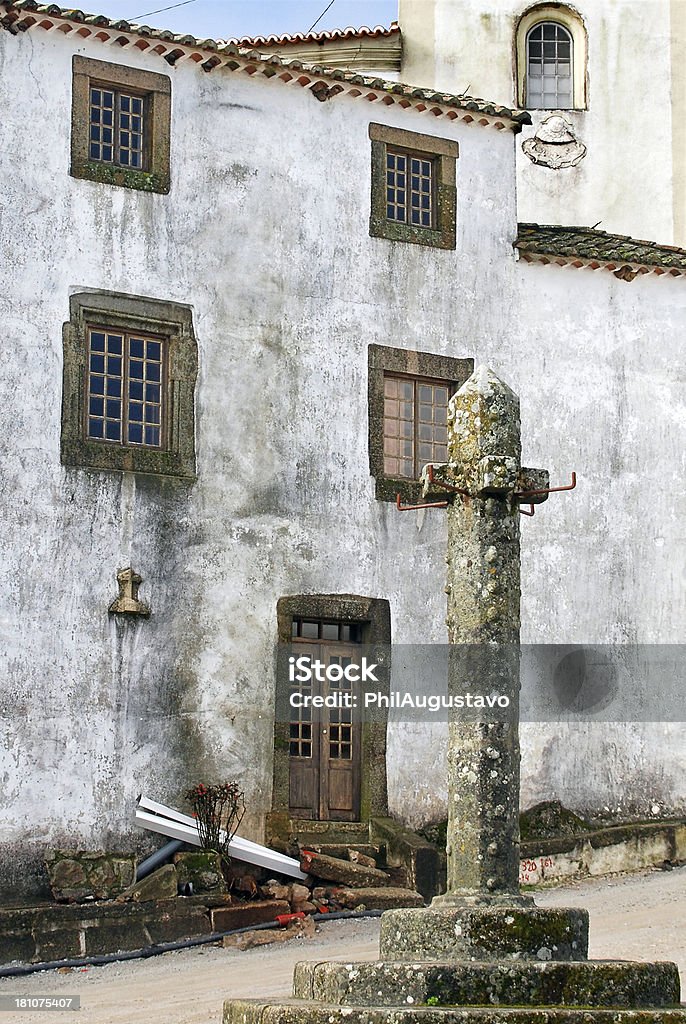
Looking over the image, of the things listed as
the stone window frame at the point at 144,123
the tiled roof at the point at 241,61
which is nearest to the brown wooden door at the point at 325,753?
the stone window frame at the point at 144,123

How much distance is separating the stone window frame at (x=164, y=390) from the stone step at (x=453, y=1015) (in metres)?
8.20

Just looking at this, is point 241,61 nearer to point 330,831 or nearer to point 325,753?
point 325,753

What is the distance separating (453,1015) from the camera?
7863mm

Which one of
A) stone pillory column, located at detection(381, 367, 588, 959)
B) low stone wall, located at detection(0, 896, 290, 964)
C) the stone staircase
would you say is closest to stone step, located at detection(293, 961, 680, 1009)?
the stone staircase

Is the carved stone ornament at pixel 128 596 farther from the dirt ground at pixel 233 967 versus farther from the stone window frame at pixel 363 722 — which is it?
the dirt ground at pixel 233 967

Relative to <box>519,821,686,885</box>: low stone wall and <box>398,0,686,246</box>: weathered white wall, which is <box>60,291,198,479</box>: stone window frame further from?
<box>398,0,686,246</box>: weathered white wall

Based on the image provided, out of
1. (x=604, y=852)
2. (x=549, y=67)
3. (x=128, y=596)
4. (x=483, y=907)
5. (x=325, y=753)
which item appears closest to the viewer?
(x=483, y=907)

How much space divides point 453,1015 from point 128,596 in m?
8.14

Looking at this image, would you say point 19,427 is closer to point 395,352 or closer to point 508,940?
point 395,352

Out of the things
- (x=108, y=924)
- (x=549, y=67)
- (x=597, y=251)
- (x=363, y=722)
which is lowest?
(x=108, y=924)

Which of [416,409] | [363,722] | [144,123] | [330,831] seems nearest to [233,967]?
[330,831]

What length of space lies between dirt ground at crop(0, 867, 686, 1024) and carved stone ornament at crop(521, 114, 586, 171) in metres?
10.7

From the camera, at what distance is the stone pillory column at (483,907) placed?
8.20 metres

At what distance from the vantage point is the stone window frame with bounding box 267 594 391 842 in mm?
16094
